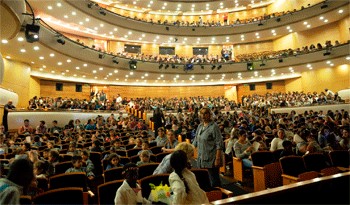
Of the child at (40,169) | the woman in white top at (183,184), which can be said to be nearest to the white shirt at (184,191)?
the woman in white top at (183,184)

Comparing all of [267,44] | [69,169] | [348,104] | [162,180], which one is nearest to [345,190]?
[162,180]

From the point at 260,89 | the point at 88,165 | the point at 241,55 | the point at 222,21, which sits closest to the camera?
the point at 88,165

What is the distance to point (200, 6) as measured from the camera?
80.9ft

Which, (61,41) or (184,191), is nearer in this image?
(184,191)

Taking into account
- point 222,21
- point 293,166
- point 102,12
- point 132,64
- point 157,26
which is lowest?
point 293,166

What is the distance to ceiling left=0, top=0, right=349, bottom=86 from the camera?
12.7 metres

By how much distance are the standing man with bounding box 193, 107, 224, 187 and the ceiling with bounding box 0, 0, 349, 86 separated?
9.65 meters

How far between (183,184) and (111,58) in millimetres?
15379

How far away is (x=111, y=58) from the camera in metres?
16.5

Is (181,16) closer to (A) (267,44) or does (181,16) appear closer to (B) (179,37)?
(B) (179,37)

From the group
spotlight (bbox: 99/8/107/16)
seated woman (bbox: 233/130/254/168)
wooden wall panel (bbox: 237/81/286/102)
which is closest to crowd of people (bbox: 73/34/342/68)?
spotlight (bbox: 99/8/107/16)

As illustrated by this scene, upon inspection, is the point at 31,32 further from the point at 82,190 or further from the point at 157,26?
the point at 157,26

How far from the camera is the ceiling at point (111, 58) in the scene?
12.7m

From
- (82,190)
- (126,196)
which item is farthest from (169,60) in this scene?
(126,196)
